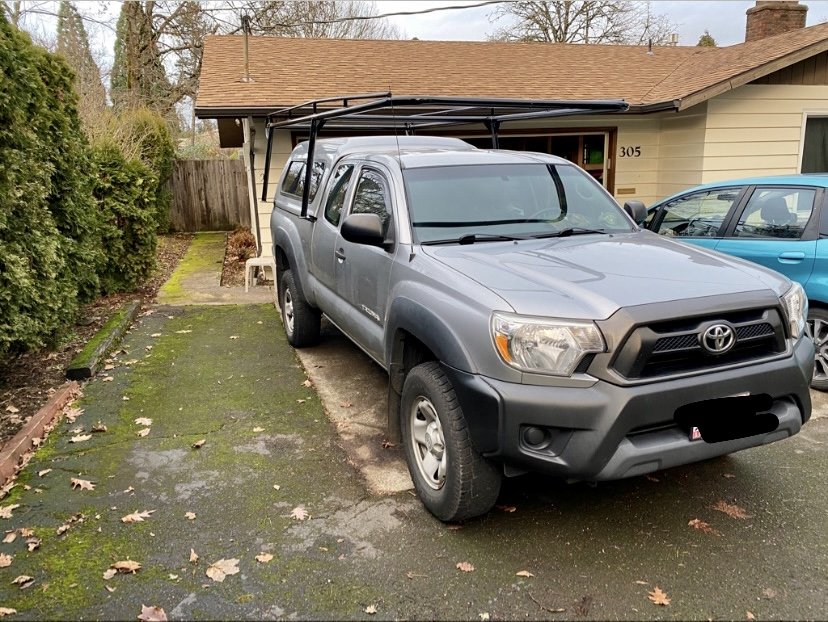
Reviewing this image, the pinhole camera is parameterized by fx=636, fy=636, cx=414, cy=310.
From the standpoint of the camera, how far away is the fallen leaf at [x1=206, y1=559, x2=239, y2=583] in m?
3.04

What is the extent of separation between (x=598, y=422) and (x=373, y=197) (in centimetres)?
254

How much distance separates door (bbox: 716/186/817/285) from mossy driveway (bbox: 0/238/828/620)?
1.40 metres

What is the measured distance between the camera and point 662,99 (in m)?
10.2

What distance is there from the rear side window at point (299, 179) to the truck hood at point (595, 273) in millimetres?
2574

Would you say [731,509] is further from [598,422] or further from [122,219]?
[122,219]

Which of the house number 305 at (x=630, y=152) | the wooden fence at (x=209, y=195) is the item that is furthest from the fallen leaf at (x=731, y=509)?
the wooden fence at (x=209, y=195)

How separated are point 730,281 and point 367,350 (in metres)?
2.44

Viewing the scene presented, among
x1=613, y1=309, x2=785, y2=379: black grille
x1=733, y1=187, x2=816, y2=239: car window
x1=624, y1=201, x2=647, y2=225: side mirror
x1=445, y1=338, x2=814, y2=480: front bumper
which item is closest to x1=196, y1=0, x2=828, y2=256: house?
x1=733, y1=187, x2=816, y2=239: car window

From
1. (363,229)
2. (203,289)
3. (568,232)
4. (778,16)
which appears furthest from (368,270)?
(778,16)

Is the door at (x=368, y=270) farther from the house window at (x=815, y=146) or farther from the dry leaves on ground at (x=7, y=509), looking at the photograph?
the house window at (x=815, y=146)

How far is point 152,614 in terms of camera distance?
9.09 ft

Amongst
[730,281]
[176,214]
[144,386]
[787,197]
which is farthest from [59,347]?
[176,214]

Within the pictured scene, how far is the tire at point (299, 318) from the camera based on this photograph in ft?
21.1

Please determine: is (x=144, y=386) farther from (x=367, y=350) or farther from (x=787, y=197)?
(x=787, y=197)
